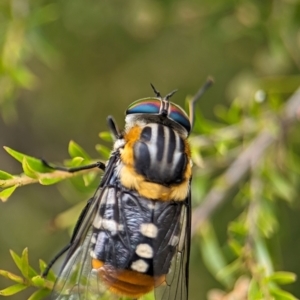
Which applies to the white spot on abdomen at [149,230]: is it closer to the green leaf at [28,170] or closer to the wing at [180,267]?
the wing at [180,267]

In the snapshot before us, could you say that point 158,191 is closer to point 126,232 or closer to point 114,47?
point 126,232

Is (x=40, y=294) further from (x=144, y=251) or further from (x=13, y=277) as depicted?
(x=144, y=251)

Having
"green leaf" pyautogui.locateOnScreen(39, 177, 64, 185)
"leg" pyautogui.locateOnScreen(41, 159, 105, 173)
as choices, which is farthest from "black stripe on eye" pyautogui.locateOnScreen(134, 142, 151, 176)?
"green leaf" pyautogui.locateOnScreen(39, 177, 64, 185)

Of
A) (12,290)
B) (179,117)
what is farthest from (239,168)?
(12,290)

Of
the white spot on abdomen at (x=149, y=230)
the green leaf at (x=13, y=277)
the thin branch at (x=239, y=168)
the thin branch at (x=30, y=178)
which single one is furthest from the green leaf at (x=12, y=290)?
the thin branch at (x=239, y=168)

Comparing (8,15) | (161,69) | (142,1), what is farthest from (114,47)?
(8,15)

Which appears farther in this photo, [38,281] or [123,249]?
[123,249]

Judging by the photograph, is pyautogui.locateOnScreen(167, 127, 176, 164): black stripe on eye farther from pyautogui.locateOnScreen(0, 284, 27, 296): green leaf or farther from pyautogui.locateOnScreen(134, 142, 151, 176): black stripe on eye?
pyautogui.locateOnScreen(0, 284, 27, 296): green leaf
